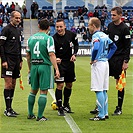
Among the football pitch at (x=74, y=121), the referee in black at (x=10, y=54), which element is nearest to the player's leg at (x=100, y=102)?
the football pitch at (x=74, y=121)

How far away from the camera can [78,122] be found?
9.77 meters

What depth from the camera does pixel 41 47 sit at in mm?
9742

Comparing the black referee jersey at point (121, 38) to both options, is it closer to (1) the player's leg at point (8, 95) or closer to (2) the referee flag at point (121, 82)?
(2) the referee flag at point (121, 82)

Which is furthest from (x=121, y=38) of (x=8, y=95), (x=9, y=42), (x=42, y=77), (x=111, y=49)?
(x=8, y=95)

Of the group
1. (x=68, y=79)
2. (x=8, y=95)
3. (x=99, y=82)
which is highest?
(x=99, y=82)

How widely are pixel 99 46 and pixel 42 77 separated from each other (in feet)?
3.91

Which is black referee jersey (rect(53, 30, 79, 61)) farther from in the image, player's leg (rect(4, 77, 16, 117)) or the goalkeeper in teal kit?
player's leg (rect(4, 77, 16, 117))

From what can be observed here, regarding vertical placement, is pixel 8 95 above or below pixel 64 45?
below

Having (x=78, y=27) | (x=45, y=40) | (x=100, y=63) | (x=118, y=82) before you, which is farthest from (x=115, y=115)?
(x=78, y=27)

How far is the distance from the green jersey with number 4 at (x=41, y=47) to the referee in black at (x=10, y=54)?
88 centimetres

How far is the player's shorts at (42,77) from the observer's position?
32.0 feet

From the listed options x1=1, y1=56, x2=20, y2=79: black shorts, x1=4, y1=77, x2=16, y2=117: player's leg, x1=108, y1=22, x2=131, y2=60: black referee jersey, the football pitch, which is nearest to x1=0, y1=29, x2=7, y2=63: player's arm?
x1=1, y1=56, x2=20, y2=79: black shorts

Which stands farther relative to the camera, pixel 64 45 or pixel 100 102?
pixel 64 45

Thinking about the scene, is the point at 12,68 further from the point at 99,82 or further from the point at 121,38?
the point at 121,38
